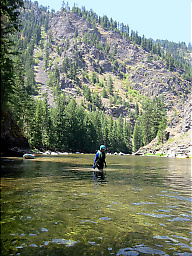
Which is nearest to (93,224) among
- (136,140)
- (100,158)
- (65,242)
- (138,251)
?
(65,242)

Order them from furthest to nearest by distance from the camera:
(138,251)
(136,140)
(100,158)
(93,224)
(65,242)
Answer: (136,140) < (100,158) < (93,224) < (65,242) < (138,251)

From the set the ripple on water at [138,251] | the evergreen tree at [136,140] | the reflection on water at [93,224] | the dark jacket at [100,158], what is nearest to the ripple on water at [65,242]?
the reflection on water at [93,224]

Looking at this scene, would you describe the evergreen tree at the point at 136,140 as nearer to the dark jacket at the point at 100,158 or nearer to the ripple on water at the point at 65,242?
the dark jacket at the point at 100,158

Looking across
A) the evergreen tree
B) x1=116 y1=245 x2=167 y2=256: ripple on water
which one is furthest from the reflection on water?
the evergreen tree

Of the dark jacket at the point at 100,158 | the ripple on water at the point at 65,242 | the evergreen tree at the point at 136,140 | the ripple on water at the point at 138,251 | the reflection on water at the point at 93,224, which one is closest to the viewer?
the ripple on water at the point at 138,251

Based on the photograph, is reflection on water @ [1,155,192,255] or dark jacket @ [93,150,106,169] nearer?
reflection on water @ [1,155,192,255]

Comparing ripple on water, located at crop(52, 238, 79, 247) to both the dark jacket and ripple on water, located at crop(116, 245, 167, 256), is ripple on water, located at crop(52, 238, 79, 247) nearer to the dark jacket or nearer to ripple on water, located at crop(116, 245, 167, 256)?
ripple on water, located at crop(116, 245, 167, 256)

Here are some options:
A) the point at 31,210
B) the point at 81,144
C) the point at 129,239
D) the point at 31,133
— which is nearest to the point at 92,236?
the point at 129,239

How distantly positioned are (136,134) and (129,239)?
135479 mm

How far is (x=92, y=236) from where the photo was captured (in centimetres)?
541

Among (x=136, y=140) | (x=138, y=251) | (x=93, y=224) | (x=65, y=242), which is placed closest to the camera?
(x=138, y=251)

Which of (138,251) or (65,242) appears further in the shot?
(65,242)

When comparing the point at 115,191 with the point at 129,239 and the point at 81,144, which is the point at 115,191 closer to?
the point at 129,239

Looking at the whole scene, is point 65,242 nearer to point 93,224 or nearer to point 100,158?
point 93,224
